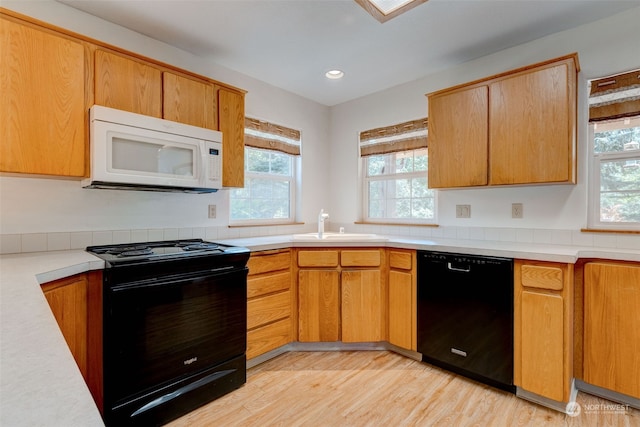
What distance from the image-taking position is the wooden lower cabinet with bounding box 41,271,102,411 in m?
1.53

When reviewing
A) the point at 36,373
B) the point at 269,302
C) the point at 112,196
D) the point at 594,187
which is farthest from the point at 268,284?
the point at 594,187

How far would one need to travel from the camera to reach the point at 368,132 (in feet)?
11.3

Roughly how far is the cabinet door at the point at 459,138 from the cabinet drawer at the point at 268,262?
136cm

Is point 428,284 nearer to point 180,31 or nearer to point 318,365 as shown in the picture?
point 318,365

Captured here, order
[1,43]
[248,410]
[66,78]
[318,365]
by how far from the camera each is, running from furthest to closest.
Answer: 1. [318,365]
2. [248,410]
3. [66,78]
4. [1,43]

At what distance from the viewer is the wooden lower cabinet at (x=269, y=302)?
7.63 ft

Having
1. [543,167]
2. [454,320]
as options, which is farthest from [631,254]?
[454,320]

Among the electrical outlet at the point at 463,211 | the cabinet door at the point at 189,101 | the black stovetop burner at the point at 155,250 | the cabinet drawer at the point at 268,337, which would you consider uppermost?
the cabinet door at the point at 189,101

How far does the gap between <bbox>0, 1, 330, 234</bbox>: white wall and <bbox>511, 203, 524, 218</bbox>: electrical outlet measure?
2.23m

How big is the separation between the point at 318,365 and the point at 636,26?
10.3ft

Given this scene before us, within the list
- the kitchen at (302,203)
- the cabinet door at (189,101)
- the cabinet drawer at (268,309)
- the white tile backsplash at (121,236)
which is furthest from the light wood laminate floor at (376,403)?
the cabinet door at (189,101)

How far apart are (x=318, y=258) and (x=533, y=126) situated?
180cm

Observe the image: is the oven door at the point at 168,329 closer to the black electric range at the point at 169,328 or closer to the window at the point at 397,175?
the black electric range at the point at 169,328

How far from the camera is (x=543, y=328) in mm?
1875
